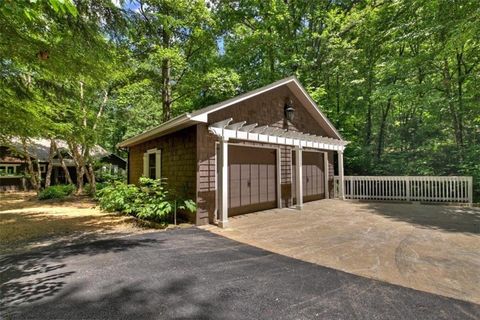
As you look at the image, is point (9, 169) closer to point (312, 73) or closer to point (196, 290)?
point (312, 73)

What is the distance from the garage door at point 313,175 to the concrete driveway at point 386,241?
6.94ft

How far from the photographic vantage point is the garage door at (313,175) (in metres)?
10.6

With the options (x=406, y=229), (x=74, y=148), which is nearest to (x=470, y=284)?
(x=406, y=229)

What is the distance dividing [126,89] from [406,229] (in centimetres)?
1345

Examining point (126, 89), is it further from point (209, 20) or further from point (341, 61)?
point (341, 61)

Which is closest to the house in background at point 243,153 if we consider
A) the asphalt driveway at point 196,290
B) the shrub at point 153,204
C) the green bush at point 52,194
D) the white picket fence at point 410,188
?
the shrub at point 153,204

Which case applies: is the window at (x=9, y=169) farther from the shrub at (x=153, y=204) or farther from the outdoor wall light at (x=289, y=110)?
the outdoor wall light at (x=289, y=110)

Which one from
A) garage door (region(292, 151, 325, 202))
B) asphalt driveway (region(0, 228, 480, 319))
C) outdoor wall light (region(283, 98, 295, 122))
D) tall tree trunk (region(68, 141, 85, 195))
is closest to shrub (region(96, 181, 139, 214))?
asphalt driveway (region(0, 228, 480, 319))

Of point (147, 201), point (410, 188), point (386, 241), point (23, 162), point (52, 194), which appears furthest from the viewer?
point (23, 162)

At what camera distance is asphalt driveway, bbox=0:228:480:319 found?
257 centimetres

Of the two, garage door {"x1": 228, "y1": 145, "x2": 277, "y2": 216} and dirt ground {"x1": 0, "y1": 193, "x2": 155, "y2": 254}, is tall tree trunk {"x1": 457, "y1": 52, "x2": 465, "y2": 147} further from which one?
dirt ground {"x1": 0, "y1": 193, "x2": 155, "y2": 254}

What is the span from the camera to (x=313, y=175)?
11062mm

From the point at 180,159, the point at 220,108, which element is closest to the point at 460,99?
the point at 220,108

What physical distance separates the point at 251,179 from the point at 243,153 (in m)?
0.87
